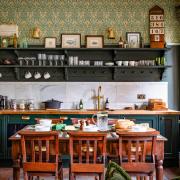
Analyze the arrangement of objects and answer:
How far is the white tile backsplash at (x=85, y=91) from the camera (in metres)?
6.57

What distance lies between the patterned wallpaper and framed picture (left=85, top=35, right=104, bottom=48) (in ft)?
0.33

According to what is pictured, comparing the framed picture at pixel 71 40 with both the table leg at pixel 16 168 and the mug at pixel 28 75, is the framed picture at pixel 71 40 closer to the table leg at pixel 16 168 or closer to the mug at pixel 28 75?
the mug at pixel 28 75

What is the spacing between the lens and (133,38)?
21.9 feet

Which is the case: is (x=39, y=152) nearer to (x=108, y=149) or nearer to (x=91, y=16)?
(x=108, y=149)

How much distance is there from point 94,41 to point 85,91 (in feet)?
3.32

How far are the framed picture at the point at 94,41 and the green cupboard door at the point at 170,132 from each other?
1.91 m

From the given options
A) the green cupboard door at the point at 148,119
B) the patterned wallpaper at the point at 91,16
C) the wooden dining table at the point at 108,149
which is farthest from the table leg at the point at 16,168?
the patterned wallpaper at the point at 91,16

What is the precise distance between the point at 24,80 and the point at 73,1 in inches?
73.4

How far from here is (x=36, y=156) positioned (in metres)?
3.42

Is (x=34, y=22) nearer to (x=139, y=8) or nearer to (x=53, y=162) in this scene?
(x=139, y=8)

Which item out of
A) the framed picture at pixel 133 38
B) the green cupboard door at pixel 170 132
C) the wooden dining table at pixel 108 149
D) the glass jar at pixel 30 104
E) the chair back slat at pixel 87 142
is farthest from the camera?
the framed picture at pixel 133 38

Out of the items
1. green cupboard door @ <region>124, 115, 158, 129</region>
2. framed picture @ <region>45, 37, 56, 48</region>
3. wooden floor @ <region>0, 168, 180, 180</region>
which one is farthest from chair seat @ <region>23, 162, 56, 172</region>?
framed picture @ <region>45, 37, 56, 48</region>

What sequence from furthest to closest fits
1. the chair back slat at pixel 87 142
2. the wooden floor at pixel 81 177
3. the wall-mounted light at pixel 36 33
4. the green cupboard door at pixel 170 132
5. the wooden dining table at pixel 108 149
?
the wall-mounted light at pixel 36 33, the green cupboard door at pixel 170 132, the wooden floor at pixel 81 177, the wooden dining table at pixel 108 149, the chair back slat at pixel 87 142

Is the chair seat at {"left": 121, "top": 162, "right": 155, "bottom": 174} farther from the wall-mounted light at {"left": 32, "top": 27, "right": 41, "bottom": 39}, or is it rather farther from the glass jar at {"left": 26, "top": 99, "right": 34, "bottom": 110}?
the wall-mounted light at {"left": 32, "top": 27, "right": 41, "bottom": 39}
